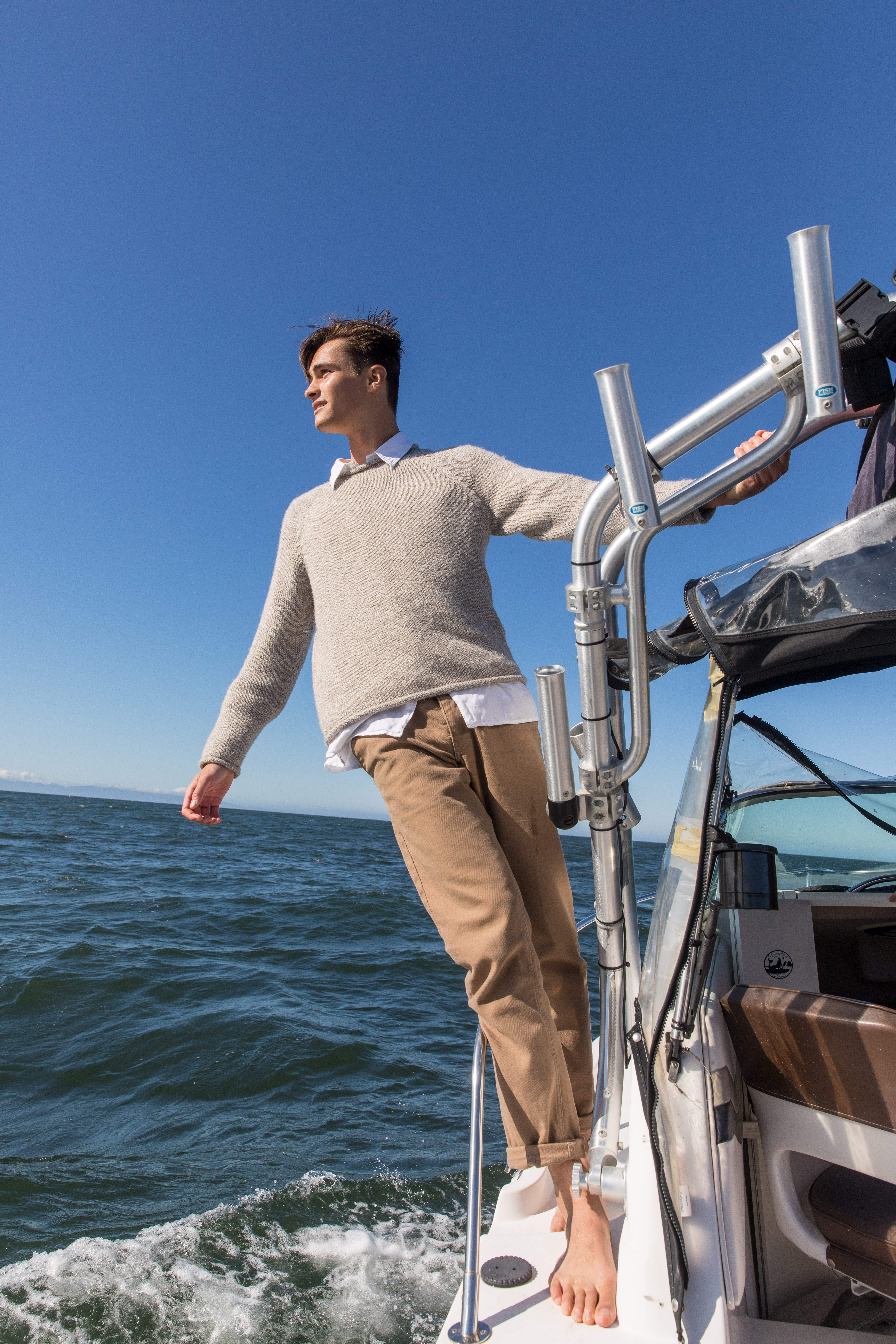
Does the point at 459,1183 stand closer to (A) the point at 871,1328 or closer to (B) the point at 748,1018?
(A) the point at 871,1328

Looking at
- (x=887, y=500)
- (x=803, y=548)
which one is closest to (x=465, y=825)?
(x=803, y=548)

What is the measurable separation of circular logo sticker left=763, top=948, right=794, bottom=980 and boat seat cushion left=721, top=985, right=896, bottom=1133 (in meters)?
0.18

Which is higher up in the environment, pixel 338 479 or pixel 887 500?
pixel 338 479

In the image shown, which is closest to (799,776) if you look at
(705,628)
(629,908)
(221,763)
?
(629,908)

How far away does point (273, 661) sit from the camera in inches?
83.4

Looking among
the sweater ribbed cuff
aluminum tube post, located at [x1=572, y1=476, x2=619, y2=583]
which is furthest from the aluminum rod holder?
the sweater ribbed cuff

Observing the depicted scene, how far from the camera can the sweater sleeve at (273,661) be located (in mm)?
2045

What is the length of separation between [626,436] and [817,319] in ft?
0.80

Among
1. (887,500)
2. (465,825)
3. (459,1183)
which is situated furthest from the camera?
(459,1183)

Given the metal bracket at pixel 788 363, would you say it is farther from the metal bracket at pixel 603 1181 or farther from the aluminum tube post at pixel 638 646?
the metal bracket at pixel 603 1181

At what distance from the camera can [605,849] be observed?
143 centimetres

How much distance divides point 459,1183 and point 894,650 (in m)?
3.25

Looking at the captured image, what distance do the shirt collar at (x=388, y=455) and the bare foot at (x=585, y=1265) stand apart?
157 cm

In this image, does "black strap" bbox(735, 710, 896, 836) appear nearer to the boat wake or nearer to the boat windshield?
the boat windshield
